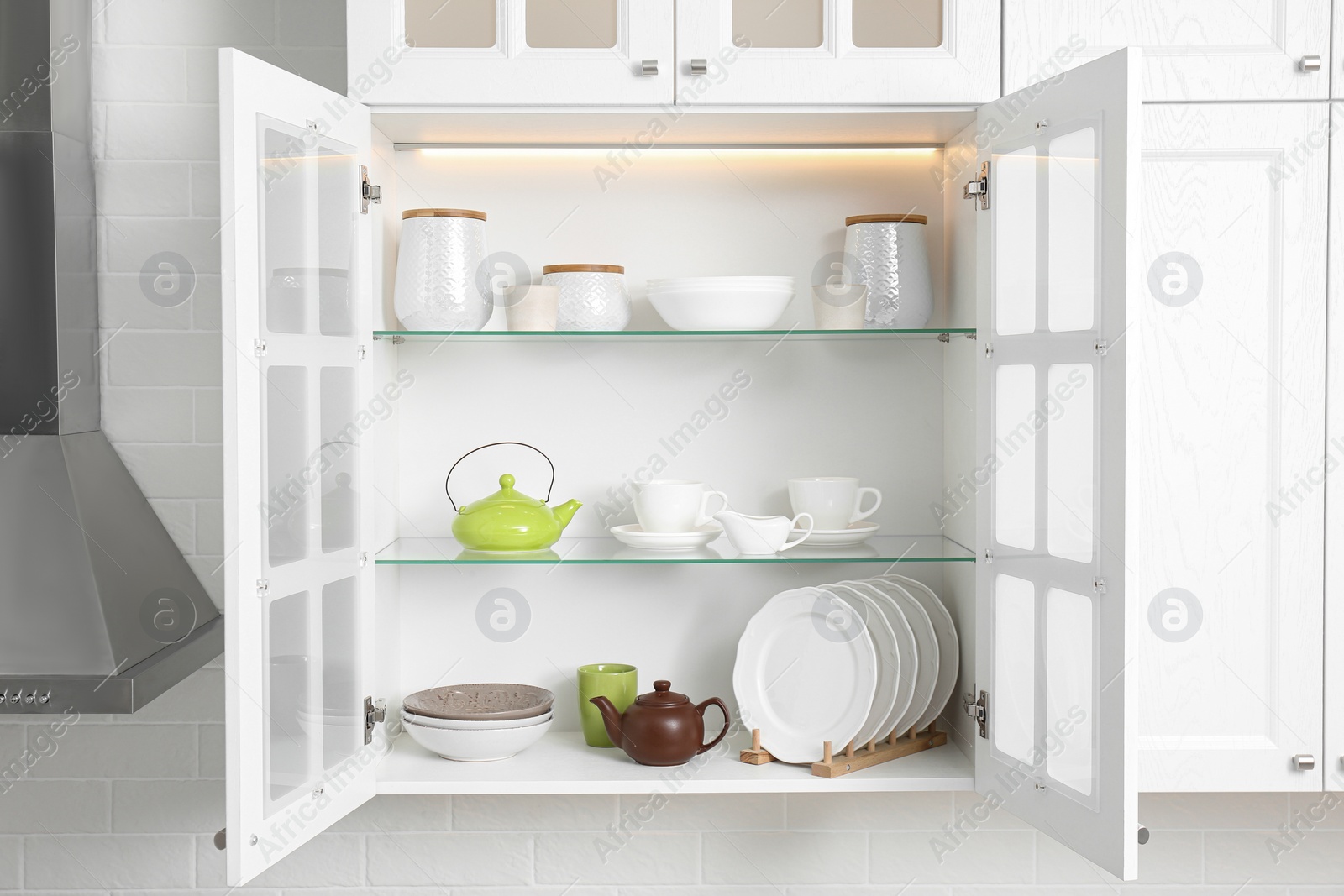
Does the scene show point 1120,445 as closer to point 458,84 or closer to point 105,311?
point 458,84

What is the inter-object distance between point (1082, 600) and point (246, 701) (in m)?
1.00

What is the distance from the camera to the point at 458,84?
52.3 inches

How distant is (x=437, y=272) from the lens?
1.44m

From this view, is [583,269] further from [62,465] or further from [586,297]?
[62,465]

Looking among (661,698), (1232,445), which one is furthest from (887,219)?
(661,698)

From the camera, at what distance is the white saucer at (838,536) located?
4.96 feet

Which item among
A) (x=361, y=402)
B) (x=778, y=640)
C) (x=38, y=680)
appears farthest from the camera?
(x=778, y=640)

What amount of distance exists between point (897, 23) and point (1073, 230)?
388 millimetres

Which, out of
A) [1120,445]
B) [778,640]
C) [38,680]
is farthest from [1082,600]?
[38,680]

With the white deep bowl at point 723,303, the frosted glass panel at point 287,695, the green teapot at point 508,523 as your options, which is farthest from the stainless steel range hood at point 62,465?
the white deep bowl at point 723,303

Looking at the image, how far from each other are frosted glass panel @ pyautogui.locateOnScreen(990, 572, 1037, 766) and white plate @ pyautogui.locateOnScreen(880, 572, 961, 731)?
160mm

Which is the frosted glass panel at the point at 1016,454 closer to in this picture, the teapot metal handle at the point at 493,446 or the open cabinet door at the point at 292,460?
the teapot metal handle at the point at 493,446

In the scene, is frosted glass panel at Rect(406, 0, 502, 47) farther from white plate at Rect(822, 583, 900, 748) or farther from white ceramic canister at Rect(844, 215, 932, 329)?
white plate at Rect(822, 583, 900, 748)

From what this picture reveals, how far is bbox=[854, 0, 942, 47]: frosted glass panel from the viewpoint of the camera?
1.33 meters
